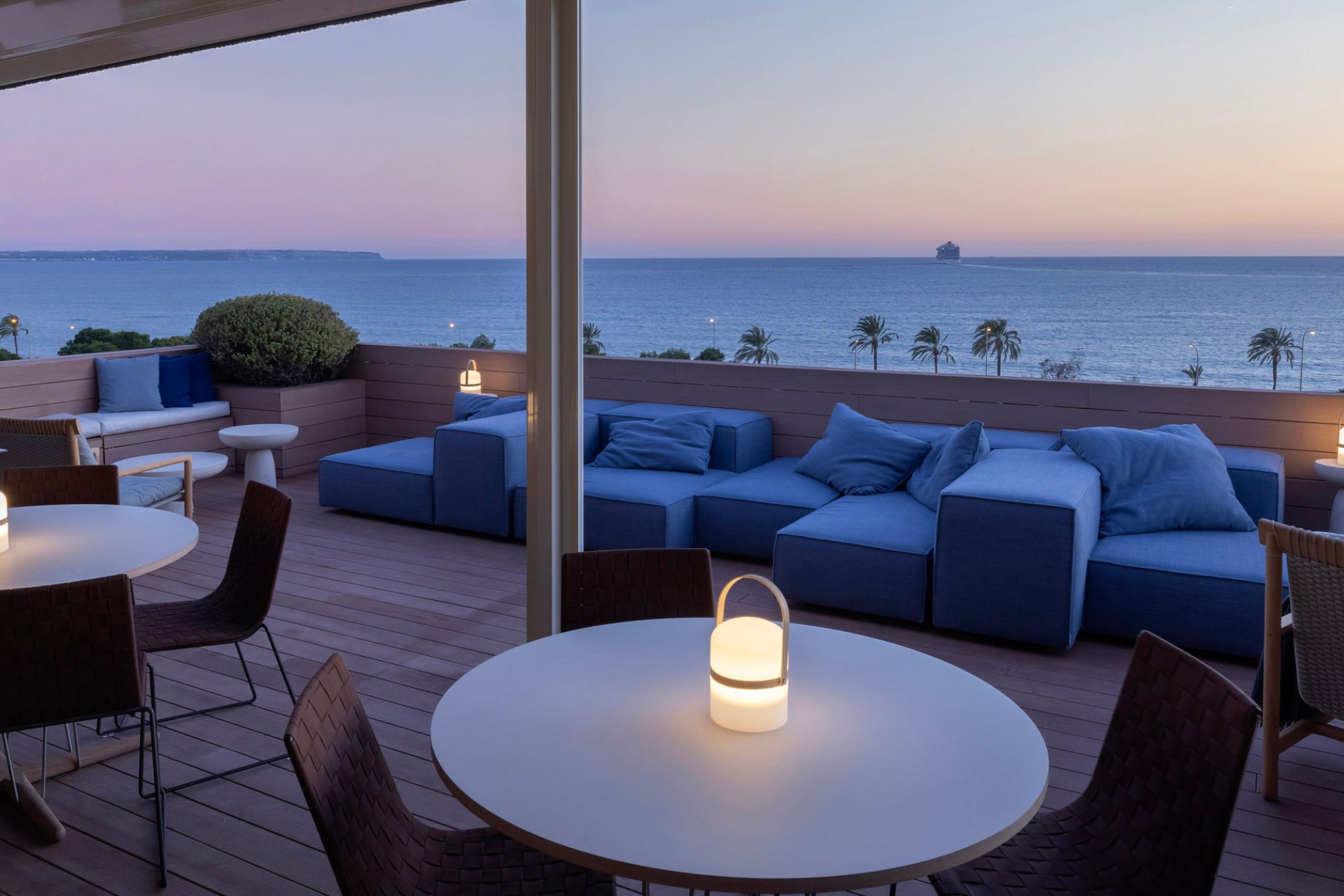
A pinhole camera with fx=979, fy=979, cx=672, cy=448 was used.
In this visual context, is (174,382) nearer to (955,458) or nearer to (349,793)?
(955,458)

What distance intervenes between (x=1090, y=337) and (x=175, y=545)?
1174 inches

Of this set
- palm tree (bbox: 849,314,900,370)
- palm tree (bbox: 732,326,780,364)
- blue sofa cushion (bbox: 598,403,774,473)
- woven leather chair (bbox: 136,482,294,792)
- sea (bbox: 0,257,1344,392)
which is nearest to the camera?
woven leather chair (bbox: 136,482,294,792)

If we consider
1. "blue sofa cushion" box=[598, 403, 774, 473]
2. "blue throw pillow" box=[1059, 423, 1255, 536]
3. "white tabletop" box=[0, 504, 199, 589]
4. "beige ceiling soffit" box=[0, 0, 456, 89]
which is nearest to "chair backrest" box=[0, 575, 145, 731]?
"white tabletop" box=[0, 504, 199, 589]

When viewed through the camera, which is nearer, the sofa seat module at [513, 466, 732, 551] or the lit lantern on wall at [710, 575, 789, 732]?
the lit lantern on wall at [710, 575, 789, 732]

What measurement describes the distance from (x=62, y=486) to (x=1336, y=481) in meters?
5.07

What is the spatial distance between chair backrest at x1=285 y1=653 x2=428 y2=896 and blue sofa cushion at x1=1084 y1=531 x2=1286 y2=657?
119 inches

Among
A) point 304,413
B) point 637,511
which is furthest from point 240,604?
point 304,413

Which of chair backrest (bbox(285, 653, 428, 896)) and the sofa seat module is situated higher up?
chair backrest (bbox(285, 653, 428, 896))

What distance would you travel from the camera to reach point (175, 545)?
2551 millimetres

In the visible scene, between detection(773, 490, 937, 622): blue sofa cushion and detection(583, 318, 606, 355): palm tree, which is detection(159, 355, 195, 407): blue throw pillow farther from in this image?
detection(773, 490, 937, 622): blue sofa cushion

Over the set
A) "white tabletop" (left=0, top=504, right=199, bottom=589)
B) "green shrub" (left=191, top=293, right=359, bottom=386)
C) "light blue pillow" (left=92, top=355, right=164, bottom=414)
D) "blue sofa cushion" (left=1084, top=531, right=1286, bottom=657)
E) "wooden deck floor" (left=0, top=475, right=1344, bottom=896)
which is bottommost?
"wooden deck floor" (left=0, top=475, right=1344, bottom=896)

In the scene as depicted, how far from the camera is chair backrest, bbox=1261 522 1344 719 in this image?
7.82ft

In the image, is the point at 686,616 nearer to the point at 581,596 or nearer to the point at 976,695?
the point at 581,596

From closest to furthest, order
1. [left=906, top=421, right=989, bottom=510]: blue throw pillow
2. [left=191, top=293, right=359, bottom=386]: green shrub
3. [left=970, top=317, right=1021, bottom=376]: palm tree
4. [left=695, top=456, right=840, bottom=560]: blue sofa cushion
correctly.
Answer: [left=906, top=421, right=989, bottom=510]: blue throw pillow < [left=695, top=456, right=840, bottom=560]: blue sofa cushion < [left=191, top=293, right=359, bottom=386]: green shrub < [left=970, top=317, right=1021, bottom=376]: palm tree
